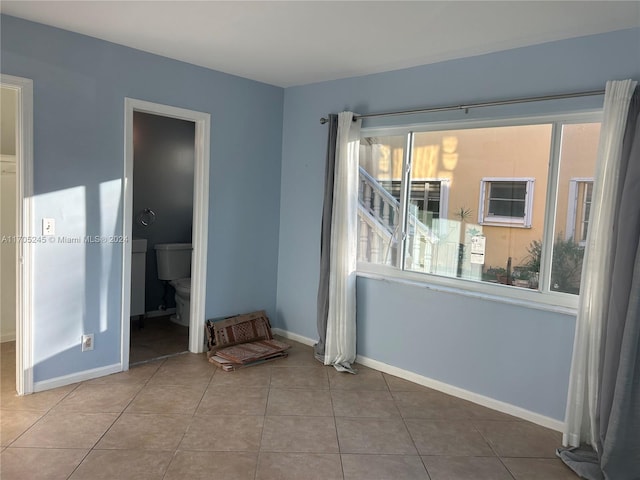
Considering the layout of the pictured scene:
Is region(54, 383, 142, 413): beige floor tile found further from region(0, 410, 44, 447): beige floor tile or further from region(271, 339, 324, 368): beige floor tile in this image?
region(271, 339, 324, 368): beige floor tile

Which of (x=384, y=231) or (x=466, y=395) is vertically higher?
(x=384, y=231)

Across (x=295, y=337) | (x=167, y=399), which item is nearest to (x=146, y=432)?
(x=167, y=399)

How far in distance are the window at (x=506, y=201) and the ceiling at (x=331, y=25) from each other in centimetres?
86

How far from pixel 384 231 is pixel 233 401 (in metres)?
1.74

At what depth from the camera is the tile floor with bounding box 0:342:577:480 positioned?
2346 millimetres

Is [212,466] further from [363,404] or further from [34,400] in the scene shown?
[34,400]

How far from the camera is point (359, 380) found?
3547mm

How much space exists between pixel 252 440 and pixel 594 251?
2166 millimetres

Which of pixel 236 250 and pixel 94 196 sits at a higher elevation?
pixel 94 196

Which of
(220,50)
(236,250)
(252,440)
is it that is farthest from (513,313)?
(220,50)

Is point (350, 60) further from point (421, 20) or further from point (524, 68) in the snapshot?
point (524, 68)

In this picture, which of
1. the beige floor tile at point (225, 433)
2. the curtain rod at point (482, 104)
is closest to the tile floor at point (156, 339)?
the beige floor tile at point (225, 433)

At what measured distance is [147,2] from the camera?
8.16 feet

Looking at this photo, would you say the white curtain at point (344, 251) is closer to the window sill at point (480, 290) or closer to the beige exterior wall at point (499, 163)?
the window sill at point (480, 290)
